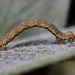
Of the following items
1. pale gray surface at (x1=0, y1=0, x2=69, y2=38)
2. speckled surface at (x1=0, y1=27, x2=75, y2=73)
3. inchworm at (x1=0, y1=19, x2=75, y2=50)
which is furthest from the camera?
pale gray surface at (x1=0, y1=0, x2=69, y2=38)

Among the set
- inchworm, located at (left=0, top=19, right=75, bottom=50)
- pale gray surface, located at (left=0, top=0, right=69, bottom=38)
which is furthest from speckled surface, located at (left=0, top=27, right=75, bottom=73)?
pale gray surface, located at (left=0, top=0, right=69, bottom=38)

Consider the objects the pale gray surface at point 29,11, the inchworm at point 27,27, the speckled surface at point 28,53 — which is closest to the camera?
the speckled surface at point 28,53

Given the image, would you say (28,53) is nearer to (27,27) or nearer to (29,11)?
(27,27)

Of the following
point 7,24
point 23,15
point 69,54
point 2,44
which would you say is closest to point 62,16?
point 23,15

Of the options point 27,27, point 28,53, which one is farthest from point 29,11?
point 28,53

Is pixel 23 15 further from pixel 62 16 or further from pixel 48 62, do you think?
pixel 48 62

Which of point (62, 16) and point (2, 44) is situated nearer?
point (2, 44)

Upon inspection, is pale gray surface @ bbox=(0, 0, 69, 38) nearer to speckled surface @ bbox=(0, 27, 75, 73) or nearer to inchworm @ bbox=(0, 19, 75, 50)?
inchworm @ bbox=(0, 19, 75, 50)

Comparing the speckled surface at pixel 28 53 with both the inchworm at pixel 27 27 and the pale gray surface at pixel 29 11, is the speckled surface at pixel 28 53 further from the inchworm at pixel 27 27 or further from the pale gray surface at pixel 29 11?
the pale gray surface at pixel 29 11

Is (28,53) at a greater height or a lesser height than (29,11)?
lesser

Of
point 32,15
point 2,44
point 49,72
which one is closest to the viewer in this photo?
point 49,72

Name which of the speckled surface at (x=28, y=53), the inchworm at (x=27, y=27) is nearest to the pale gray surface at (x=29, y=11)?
the inchworm at (x=27, y=27)
